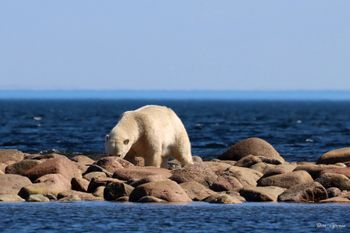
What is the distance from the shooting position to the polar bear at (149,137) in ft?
85.0

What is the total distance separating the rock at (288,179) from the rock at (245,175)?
284 millimetres

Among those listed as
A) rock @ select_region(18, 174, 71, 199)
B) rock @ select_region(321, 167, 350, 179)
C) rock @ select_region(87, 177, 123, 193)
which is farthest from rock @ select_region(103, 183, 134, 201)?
rock @ select_region(321, 167, 350, 179)

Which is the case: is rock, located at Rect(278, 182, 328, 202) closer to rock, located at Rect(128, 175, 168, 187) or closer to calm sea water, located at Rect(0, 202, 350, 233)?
calm sea water, located at Rect(0, 202, 350, 233)

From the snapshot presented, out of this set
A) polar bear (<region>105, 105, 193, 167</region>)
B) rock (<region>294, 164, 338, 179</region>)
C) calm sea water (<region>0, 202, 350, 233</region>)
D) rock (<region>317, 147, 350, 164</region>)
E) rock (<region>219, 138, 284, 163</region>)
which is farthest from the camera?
rock (<region>219, 138, 284, 163</region>)

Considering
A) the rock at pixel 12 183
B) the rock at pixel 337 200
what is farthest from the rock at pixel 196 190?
the rock at pixel 12 183

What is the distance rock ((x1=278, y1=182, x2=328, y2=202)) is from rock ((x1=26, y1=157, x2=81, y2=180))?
4.86 metres

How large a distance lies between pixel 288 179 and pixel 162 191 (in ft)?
11.3

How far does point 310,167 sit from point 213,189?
3.06 m

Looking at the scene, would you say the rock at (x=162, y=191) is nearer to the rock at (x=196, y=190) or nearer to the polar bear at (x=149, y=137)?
the rock at (x=196, y=190)

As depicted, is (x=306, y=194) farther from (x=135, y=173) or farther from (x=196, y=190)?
(x=135, y=173)

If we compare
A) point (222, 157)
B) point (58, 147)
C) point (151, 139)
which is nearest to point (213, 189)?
point (151, 139)

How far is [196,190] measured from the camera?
23141 millimetres

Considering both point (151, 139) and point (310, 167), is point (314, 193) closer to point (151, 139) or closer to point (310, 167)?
point (310, 167)

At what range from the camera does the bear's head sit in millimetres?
25750
